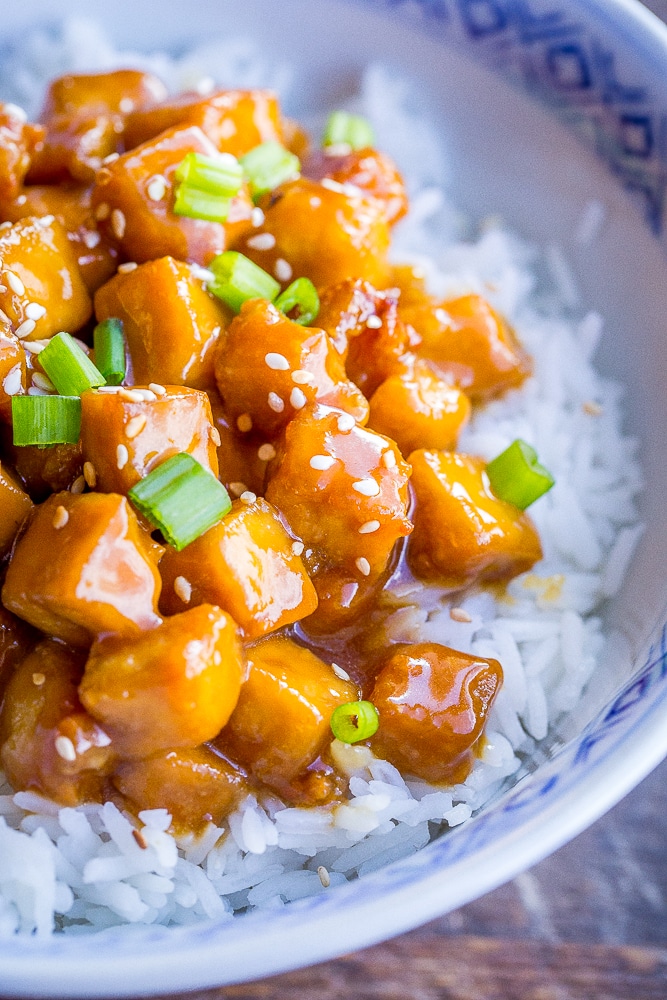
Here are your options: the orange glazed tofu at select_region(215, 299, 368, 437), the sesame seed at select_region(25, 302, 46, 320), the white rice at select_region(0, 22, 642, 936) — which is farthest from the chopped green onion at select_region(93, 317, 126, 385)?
the white rice at select_region(0, 22, 642, 936)

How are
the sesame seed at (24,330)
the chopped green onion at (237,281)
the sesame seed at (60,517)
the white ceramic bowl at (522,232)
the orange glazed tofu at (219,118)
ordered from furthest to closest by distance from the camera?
the orange glazed tofu at (219,118) < the chopped green onion at (237,281) < the sesame seed at (24,330) < the sesame seed at (60,517) < the white ceramic bowl at (522,232)

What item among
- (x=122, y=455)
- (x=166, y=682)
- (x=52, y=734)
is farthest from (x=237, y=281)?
(x=52, y=734)

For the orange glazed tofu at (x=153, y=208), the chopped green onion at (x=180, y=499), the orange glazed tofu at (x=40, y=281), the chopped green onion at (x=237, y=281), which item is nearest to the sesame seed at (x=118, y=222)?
the orange glazed tofu at (x=153, y=208)

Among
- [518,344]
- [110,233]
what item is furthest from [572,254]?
[110,233]

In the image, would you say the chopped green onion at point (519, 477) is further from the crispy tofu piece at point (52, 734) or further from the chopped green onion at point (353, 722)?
the crispy tofu piece at point (52, 734)

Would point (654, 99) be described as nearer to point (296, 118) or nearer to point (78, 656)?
point (296, 118)

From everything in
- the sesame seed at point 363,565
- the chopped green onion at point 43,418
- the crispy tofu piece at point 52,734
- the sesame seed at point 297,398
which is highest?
the sesame seed at point 297,398
